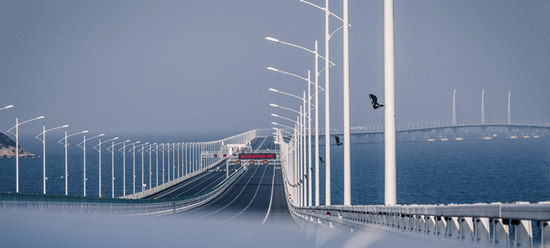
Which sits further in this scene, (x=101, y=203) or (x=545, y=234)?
(x=101, y=203)

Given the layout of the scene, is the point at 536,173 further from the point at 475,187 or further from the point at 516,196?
the point at 516,196

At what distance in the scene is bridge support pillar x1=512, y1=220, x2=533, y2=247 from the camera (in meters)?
10.2

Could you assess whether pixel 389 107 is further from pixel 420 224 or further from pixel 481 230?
pixel 481 230

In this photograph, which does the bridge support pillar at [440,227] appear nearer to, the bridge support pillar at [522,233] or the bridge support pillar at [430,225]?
the bridge support pillar at [430,225]

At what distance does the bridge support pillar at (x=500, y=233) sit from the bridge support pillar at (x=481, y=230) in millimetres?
455

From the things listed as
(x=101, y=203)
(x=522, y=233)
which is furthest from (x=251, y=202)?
(x=522, y=233)

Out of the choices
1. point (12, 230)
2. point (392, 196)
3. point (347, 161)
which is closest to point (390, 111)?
point (392, 196)

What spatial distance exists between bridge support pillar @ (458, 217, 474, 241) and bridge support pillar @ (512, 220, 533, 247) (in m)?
2.22

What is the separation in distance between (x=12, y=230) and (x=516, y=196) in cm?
9839

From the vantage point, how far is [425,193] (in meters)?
114

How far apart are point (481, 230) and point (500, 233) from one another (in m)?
0.96

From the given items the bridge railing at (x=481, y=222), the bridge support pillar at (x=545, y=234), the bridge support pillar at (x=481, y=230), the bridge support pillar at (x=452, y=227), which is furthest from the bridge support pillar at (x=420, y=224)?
the bridge support pillar at (x=545, y=234)

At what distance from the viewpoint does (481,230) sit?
478 inches

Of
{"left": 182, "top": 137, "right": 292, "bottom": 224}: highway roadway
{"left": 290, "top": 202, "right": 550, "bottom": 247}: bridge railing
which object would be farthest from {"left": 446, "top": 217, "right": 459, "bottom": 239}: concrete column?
{"left": 182, "top": 137, "right": 292, "bottom": 224}: highway roadway
